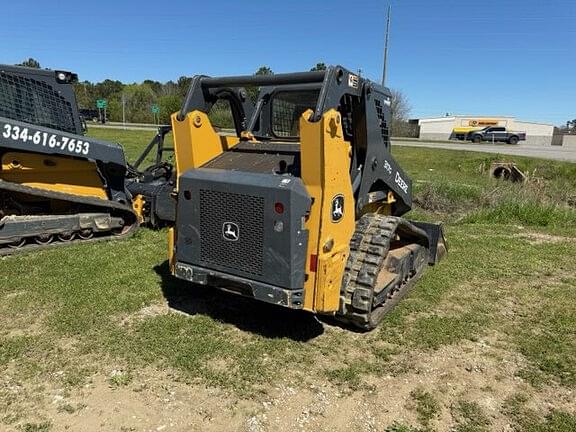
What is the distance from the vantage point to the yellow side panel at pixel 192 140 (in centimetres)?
467

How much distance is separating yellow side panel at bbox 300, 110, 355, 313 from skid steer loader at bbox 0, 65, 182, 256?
4.49 m

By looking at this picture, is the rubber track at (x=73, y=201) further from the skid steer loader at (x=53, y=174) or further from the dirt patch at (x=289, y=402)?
the dirt patch at (x=289, y=402)

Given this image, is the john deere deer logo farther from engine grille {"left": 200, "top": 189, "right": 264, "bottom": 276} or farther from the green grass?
the green grass

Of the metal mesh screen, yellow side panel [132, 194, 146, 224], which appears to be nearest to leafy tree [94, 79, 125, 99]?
yellow side panel [132, 194, 146, 224]

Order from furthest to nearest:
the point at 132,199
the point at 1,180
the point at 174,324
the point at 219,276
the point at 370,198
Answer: the point at 132,199, the point at 1,180, the point at 370,198, the point at 174,324, the point at 219,276

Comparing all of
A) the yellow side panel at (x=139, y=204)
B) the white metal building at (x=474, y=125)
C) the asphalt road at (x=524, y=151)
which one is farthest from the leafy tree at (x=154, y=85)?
the yellow side panel at (x=139, y=204)

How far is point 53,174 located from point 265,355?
481cm

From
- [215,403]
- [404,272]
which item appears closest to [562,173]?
[404,272]

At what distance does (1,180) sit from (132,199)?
6.98 ft

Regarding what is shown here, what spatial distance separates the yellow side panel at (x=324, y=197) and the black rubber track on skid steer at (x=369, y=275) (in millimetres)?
130

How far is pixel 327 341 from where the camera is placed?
453cm

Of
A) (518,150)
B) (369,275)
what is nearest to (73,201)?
(369,275)

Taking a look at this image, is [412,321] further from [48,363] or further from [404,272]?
[48,363]

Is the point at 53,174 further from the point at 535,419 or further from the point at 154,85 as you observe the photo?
the point at 154,85
